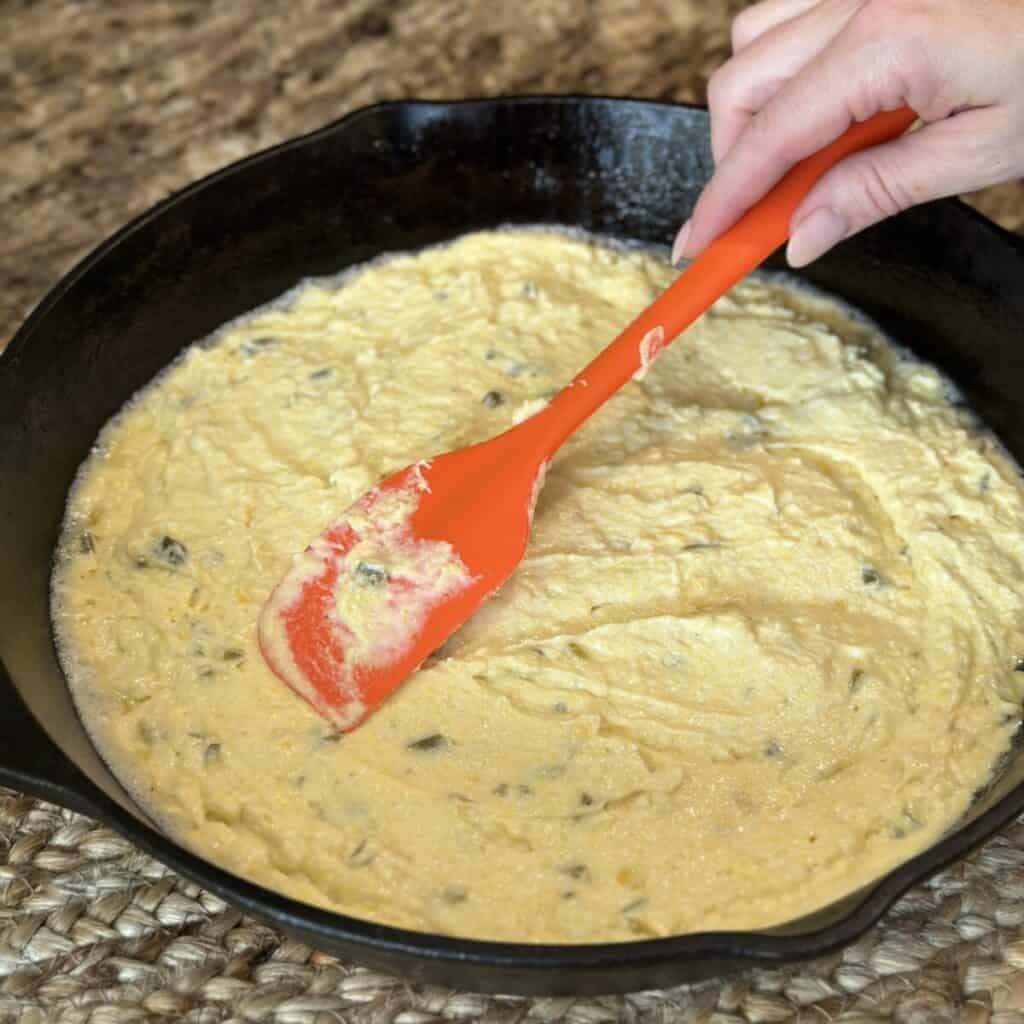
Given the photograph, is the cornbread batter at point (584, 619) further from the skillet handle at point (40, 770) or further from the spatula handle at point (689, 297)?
the skillet handle at point (40, 770)

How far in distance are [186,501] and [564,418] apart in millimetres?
531

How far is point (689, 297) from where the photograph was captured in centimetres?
166

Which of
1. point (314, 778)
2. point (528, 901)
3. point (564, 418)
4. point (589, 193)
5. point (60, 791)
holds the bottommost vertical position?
point (528, 901)

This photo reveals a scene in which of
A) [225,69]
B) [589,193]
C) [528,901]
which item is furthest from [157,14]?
[528,901]

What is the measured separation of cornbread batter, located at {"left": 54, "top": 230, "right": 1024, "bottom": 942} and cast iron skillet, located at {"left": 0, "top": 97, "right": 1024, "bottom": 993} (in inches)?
2.2

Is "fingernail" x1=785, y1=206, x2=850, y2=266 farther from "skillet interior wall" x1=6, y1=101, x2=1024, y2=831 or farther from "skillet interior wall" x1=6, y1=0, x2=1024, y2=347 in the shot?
"skillet interior wall" x1=6, y1=0, x2=1024, y2=347

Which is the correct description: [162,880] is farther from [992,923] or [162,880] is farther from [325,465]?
[992,923]

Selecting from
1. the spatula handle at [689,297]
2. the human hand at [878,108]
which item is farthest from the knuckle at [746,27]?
the spatula handle at [689,297]

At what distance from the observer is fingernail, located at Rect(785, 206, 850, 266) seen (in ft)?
5.13

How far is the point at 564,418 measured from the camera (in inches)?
65.5

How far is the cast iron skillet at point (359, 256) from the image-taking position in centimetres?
170

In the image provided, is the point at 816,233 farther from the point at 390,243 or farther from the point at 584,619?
the point at 390,243

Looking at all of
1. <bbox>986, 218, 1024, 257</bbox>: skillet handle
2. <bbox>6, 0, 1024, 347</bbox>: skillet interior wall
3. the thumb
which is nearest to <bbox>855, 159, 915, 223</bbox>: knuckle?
the thumb

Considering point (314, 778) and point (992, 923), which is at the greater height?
point (314, 778)
